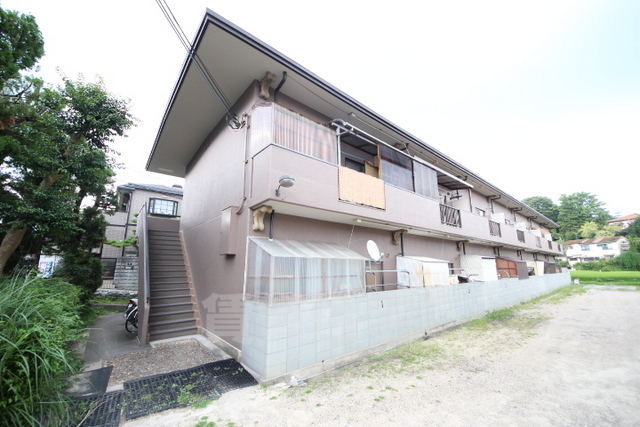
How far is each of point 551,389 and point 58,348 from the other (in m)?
6.75

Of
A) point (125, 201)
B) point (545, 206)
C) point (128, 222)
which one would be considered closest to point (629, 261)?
point (545, 206)

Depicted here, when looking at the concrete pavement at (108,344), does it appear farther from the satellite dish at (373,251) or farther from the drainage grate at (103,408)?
the satellite dish at (373,251)

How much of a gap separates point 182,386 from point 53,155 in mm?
6750

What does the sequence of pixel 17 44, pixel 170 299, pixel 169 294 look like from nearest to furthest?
pixel 17 44 < pixel 170 299 < pixel 169 294

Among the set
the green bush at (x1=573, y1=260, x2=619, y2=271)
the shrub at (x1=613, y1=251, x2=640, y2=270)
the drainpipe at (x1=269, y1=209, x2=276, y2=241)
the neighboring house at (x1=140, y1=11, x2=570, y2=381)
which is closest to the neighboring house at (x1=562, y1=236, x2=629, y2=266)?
the green bush at (x1=573, y1=260, x2=619, y2=271)

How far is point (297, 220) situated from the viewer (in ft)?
20.1

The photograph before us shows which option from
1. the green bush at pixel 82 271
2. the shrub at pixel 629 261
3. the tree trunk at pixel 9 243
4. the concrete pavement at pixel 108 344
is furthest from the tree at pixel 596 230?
the tree trunk at pixel 9 243

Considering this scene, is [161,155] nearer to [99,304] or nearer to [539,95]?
[99,304]

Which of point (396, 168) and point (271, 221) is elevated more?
point (396, 168)

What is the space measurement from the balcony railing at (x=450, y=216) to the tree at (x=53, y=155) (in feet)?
36.6

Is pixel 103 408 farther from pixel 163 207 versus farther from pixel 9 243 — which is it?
pixel 163 207

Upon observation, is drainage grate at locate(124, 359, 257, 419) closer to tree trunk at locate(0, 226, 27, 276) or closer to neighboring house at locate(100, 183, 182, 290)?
tree trunk at locate(0, 226, 27, 276)

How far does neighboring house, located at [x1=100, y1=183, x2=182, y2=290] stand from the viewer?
14078mm

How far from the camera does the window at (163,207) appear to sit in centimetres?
1608
